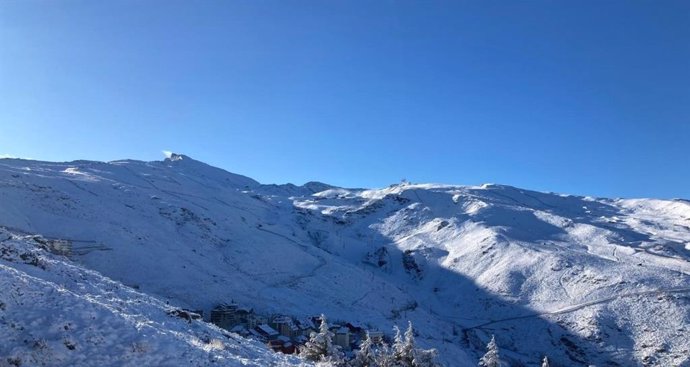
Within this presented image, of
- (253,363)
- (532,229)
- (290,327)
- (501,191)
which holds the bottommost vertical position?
(290,327)

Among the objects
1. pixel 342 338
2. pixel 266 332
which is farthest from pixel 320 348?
pixel 342 338

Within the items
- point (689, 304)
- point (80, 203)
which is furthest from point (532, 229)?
point (80, 203)

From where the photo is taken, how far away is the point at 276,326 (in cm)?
5791

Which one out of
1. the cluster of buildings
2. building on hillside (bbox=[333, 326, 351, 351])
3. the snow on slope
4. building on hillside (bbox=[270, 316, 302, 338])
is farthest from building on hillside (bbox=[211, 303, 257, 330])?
the snow on slope

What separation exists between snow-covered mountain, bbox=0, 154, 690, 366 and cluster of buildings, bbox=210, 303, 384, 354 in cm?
404

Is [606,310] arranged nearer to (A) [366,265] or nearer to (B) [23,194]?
(A) [366,265]

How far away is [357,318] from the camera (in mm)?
71688

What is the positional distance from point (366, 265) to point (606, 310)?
5189 centimetres

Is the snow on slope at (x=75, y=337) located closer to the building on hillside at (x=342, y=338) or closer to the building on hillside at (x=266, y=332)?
the building on hillside at (x=266, y=332)

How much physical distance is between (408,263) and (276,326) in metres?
58.1

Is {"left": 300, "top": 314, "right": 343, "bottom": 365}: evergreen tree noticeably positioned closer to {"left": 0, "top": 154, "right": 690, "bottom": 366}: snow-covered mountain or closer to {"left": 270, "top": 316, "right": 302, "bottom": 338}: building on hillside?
{"left": 270, "top": 316, "right": 302, "bottom": 338}: building on hillside

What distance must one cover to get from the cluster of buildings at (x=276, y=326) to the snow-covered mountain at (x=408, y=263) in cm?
404

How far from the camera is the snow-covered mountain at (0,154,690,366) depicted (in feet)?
218

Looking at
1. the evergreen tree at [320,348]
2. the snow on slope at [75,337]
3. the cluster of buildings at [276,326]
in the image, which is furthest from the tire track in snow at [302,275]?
Answer: the snow on slope at [75,337]
